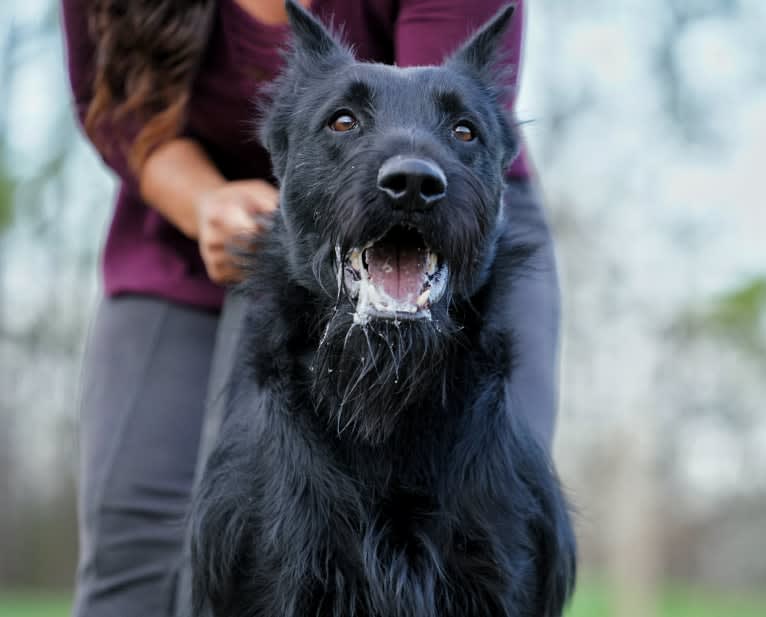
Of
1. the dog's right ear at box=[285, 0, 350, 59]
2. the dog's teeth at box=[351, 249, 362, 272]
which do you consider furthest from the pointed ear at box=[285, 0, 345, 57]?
the dog's teeth at box=[351, 249, 362, 272]

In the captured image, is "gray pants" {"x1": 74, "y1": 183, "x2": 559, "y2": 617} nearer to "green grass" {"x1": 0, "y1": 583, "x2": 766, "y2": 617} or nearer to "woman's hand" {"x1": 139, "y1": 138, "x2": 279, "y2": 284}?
"woman's hand" {"x1": 139, "y1": 138, "x2": 279, "y2": 284}

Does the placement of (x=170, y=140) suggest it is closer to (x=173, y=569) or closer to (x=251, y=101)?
(x=251, y=101)

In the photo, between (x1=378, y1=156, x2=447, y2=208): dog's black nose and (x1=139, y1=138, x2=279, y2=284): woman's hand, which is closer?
(x1=378, y1=156, x2=447, y2=208): dog's black nose

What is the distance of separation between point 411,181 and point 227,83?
1.20 meters

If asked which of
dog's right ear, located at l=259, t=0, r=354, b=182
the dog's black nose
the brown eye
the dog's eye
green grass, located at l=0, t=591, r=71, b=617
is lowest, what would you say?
green grass, located at l=0, t=591, r=71, b=617

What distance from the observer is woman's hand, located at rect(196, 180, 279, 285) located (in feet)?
9.40

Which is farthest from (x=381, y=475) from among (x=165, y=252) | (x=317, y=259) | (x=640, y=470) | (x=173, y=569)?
(x=640, y=470)

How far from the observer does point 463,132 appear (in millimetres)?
2621

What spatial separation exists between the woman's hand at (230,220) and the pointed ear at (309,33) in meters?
0.42

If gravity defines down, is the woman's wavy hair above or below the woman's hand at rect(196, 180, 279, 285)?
above

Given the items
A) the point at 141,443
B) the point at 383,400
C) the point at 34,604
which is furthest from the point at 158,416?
the point at 34,604

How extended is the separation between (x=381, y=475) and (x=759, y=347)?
20.4 m

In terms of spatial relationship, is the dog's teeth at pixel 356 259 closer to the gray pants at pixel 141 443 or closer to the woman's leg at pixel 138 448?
the gray pants at pixel 141 443

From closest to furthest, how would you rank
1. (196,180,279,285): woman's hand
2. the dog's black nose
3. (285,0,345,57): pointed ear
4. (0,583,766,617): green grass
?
the dog's black nose, (285,0,345,57): pointed ear, (196,180,279,285): woman's hand, (0,583,766,617): green grass
